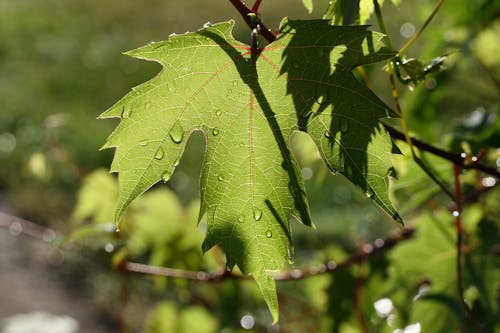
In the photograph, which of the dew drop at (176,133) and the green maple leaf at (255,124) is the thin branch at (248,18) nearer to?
the green maple leaf at (255,124)

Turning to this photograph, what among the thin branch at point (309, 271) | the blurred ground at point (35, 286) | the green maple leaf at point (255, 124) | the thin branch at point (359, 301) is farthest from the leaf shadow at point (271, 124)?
the blurred ground at point (35, 286)

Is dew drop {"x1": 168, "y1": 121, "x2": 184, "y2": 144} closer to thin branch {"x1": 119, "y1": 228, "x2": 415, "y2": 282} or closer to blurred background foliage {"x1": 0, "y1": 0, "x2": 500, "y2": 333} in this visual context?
blurred background foliage {"x1": 0, "y1": 0, "x2": 500, "y2": 333}

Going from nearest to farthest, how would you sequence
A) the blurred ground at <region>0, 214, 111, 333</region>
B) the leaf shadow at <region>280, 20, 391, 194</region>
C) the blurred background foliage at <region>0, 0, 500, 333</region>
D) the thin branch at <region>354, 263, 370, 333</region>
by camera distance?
the leaf shadow at <region>280, 20, 391, 194</region>
the blurred background foliage at <region>0, 0, 500, 333</region>
the thin branch at <region>354, 263, 370, 333</region>
the blurred ground at <region>0, 214, 111, 333</region>

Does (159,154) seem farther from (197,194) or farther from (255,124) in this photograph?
(197,194)

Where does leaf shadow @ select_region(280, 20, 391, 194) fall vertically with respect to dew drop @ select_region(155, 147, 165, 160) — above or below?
above

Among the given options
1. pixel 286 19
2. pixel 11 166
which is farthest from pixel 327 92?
pixel 11 166

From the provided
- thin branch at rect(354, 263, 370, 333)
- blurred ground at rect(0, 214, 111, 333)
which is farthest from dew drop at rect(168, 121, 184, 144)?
blurred ground at rect(0, 214, 111, 333)

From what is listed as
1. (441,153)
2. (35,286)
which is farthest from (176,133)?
(35,286)
